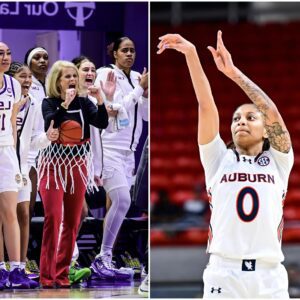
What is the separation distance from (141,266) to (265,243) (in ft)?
3.18

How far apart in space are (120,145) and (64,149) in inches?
12.6

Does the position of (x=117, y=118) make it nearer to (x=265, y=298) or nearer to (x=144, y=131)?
(x=144, y=131)

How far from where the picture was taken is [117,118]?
471cm

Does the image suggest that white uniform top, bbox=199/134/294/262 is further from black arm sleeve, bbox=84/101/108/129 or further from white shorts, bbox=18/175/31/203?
white shorts, bbox=18/175/31/203

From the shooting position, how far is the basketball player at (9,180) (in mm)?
4559

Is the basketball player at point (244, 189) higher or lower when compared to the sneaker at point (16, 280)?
higher

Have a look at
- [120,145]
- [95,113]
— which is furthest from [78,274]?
[95,113]

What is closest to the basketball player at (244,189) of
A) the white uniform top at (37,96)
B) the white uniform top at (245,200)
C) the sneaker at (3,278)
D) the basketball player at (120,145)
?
the white uniform top at (245,200)

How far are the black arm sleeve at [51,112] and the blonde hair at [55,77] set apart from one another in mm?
39

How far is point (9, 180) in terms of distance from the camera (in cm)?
456

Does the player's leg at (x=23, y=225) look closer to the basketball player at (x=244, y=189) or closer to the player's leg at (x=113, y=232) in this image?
the player's leg at (x=113, y=232)

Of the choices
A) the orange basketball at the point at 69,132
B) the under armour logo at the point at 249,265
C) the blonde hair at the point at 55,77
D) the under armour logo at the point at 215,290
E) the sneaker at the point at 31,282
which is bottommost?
the sneaker at the point at 31,282

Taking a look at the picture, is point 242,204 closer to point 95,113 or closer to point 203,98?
point 203,98

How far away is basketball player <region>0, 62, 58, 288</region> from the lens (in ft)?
15.1
